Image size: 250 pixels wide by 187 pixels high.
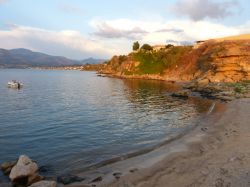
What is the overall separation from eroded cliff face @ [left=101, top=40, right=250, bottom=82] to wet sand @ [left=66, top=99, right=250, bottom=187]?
227ft

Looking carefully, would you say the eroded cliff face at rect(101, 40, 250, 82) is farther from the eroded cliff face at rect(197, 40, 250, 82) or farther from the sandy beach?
the sandy beach

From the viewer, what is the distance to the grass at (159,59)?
152375mm

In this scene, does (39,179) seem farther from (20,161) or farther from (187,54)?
(187,54)

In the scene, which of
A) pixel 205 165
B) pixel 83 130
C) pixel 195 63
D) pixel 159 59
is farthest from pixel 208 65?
pixel 205 165

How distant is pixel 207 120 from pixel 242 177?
25930 mm

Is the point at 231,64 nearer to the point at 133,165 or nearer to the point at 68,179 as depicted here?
the point at 133,165

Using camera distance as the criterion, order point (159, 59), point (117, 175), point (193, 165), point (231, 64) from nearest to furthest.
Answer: point (117, 175) < point (193, 165) < point (231, 64) < point (159, 59)

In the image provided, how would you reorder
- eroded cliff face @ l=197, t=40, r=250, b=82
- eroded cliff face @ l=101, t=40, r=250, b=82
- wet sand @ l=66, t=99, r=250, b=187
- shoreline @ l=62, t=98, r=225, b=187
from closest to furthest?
wet sand @ l=66, t=99, r=250, b=187
shoreline @ l=62, t=98, r=225, b=187
eroded cliff face @ l=197, t=40, r=250, b=82
eroded cliff face @ l=101, t=40, r=250, b=82

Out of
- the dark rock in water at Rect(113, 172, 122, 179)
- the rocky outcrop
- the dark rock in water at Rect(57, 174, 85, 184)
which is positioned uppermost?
the rocky outcrop

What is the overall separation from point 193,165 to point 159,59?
140074 millimetres

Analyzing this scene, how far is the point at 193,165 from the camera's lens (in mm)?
23141

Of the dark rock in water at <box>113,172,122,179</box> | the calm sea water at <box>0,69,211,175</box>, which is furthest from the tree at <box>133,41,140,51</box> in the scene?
the dark rock in water at <box>113,172,122,179</box>

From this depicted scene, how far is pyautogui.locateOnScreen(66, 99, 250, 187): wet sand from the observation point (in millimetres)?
19672

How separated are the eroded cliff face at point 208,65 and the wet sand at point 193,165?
227ft
